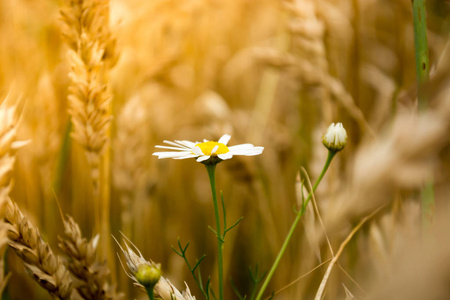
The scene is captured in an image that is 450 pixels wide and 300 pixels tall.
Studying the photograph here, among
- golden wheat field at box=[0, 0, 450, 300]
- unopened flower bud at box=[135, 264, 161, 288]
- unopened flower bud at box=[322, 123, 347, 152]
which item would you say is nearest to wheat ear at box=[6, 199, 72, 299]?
golden wheat field at box=[0, 0, 450, 300]

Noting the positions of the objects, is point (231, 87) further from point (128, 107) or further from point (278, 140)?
point (128, 107)

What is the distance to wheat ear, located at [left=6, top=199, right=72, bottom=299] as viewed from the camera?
36 cm

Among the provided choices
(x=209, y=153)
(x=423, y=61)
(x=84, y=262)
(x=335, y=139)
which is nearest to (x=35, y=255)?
(x=84, y=262)

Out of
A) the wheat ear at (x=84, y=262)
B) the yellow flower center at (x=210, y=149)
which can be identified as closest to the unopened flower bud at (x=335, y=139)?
the yellow flower center at (x=210, y=149)

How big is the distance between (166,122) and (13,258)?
47cm

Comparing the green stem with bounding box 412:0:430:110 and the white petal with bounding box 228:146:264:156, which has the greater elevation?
the green stem with bounding box 412:0:430:110

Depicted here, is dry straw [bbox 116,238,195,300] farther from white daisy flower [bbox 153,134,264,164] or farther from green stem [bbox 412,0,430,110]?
green stem [bbox 412,0,430,110]

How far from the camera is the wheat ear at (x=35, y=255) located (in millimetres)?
360

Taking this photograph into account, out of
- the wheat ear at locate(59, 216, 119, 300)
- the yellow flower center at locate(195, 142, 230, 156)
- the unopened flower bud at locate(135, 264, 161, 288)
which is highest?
the yellow flower center at locate(195, 142, 230, 156)

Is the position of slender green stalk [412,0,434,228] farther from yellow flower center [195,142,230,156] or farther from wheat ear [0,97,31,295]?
wheat ear [0,97,31,295]

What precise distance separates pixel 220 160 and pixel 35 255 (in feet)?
0.63

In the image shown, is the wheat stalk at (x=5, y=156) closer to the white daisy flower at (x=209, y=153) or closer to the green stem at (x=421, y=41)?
the white daisy flower at (x=209, y=153)

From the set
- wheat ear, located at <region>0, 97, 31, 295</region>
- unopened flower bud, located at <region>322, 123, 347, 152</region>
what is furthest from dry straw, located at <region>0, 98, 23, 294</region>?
unopened flower bud, located at <region>322, 123, 347, 152</region>

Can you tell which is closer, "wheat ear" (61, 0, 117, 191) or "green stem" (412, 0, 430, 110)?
"green stem" (412, 0, 430, 110)
